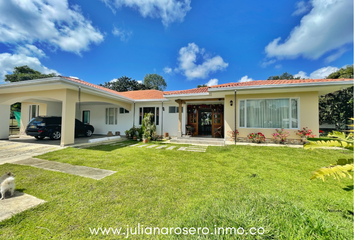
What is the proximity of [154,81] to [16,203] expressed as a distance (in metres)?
41.8

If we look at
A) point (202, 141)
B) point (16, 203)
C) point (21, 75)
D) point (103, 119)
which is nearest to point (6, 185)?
point (16, 203)

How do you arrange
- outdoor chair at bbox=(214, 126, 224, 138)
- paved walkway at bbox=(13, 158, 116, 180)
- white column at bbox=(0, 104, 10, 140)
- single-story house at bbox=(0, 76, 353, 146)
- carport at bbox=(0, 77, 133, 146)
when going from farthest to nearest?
1. outdoor chair at bbox=(214, 126, 224, 138)
2. white column at bbox=(0, 104, 10, 140)
3. single-story house at bbox=(0, 76, 353, 146)
4. carport at bbox=(0, 77, 133, 146)
5. paved walkway at bbox=(13, 158, 116, 180)

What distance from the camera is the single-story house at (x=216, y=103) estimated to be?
707 centimetres

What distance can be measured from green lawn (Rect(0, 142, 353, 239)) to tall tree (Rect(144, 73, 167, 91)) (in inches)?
1522

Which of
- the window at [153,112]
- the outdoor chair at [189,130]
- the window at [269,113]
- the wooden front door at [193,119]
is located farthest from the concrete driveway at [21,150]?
the window at [269,113]

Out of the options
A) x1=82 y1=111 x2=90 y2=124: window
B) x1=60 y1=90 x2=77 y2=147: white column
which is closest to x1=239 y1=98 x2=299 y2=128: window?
x1=60 y1=90 x2=77 y2=147: white column

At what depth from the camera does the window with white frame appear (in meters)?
12.6

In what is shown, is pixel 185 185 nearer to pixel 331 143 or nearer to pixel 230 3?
pixel 331 143

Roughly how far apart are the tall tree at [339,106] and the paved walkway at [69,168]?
66.2 feet

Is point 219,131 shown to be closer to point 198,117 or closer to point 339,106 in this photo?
point 198,117

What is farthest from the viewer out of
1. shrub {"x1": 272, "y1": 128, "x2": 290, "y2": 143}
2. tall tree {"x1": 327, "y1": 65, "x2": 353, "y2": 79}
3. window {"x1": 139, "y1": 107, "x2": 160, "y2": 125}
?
tall tree {"x1": 327, "y1": 65, "x2": 353, "y2": 79}

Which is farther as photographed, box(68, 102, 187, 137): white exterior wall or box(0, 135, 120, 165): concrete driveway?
box(68, 102, 187, 137): white exterior wall

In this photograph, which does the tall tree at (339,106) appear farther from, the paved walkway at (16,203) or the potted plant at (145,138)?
the paved walkway at (16,203)

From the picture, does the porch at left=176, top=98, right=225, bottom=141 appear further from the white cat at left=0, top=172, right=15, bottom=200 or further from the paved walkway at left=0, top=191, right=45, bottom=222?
the white cat at left=0, top=172, right=15, bottom=200
